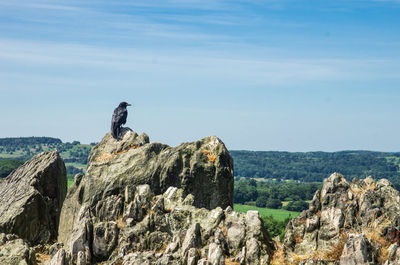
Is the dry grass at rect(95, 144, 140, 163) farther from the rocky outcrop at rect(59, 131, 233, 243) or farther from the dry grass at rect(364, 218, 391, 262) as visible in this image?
the dry grass at rect(364, 218, 391, 262)

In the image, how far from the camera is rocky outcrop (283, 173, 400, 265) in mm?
29234

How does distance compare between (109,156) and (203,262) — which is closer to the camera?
(203,262)

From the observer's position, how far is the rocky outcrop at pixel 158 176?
4031 cm

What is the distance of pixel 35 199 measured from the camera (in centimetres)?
4341

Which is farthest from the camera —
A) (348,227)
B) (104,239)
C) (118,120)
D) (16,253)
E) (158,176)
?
(118,120)

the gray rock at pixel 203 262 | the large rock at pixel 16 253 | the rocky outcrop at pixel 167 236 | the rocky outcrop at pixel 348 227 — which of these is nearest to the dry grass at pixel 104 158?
the rocky outcrop at pixel 167 236

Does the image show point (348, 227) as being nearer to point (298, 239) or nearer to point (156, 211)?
point (298, 239)

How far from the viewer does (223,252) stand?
103ft

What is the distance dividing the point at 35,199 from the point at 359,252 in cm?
2636

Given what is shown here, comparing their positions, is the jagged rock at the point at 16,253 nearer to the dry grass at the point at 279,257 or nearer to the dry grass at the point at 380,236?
the dry grass at the point at 279,257

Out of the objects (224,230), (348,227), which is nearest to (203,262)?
(224,230)

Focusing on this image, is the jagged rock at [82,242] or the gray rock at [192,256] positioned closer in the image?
the gray rock at [192,256]

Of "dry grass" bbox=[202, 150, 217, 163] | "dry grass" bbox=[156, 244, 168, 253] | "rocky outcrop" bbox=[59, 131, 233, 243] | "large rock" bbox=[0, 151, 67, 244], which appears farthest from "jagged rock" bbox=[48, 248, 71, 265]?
"dry grass" bbox=[202, 150, 217, 163]

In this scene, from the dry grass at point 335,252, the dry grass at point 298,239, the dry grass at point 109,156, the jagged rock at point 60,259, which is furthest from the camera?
the dry grass at point 109,156
